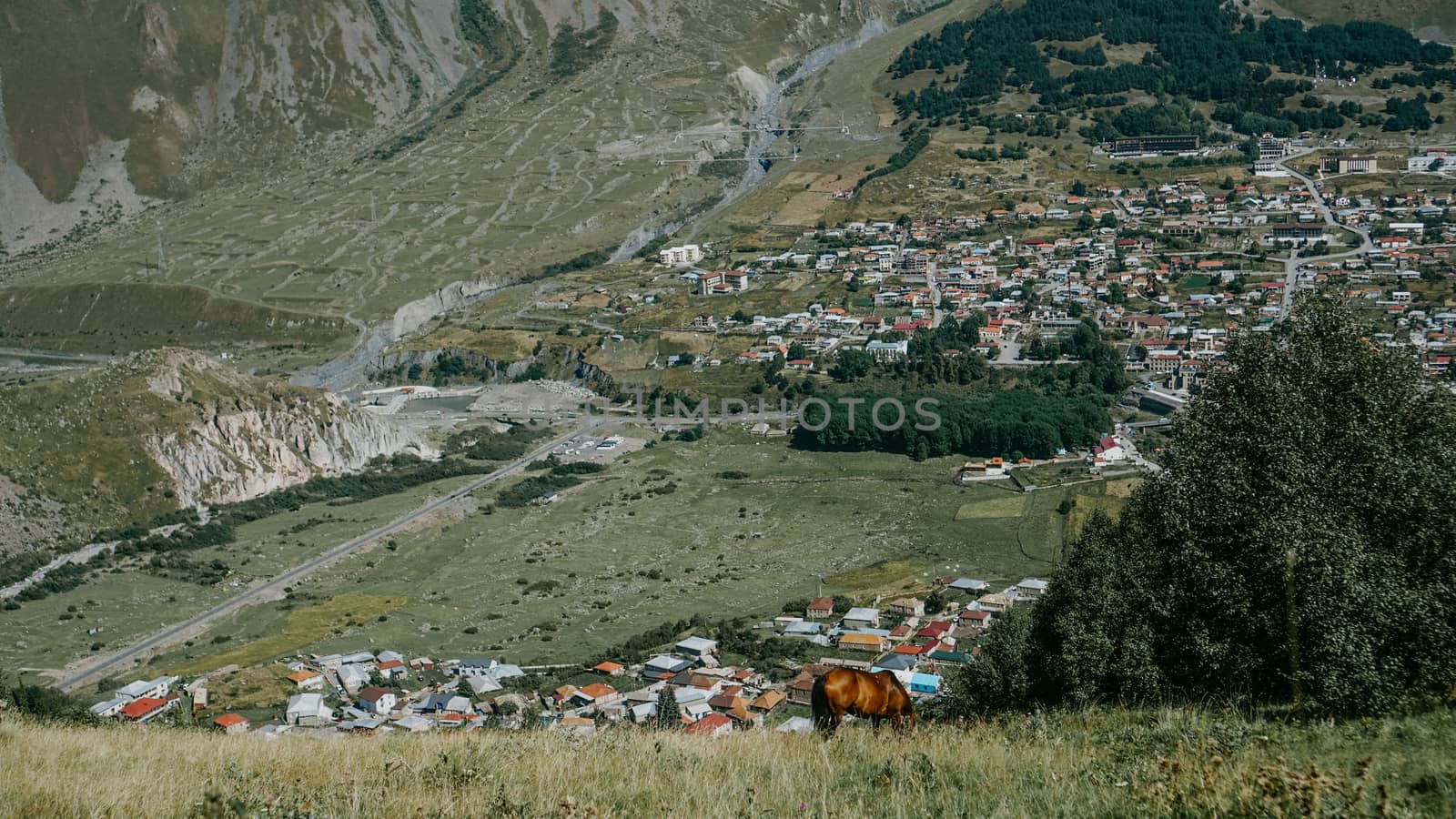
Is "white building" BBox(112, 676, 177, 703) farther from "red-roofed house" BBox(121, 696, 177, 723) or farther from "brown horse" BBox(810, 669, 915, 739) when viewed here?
"brown horse" BBox(810, 669, 915, 739)

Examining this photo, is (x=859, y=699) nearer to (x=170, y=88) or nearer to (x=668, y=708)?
(x=668, y=708)

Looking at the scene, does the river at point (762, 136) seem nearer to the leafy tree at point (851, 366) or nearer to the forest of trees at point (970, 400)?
the leafy tree at point (851, 366)

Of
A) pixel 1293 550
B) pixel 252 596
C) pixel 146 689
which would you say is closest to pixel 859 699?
pixel 1293 550

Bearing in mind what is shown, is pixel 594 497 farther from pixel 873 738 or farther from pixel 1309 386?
pixel 873 738

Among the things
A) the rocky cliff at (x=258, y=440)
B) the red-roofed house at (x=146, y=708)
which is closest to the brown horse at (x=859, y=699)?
the red-roofed house at (x=146, y=708)

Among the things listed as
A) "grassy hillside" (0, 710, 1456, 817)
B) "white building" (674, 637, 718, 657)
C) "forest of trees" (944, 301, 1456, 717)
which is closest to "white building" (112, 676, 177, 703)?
"white building" (674, 637, 718, 657)

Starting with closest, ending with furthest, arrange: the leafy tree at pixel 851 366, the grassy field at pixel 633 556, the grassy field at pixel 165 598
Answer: the grassy field at pixel 165 598, the grassy field at pixel 633 556, the leafy tree at pixel 851 366
